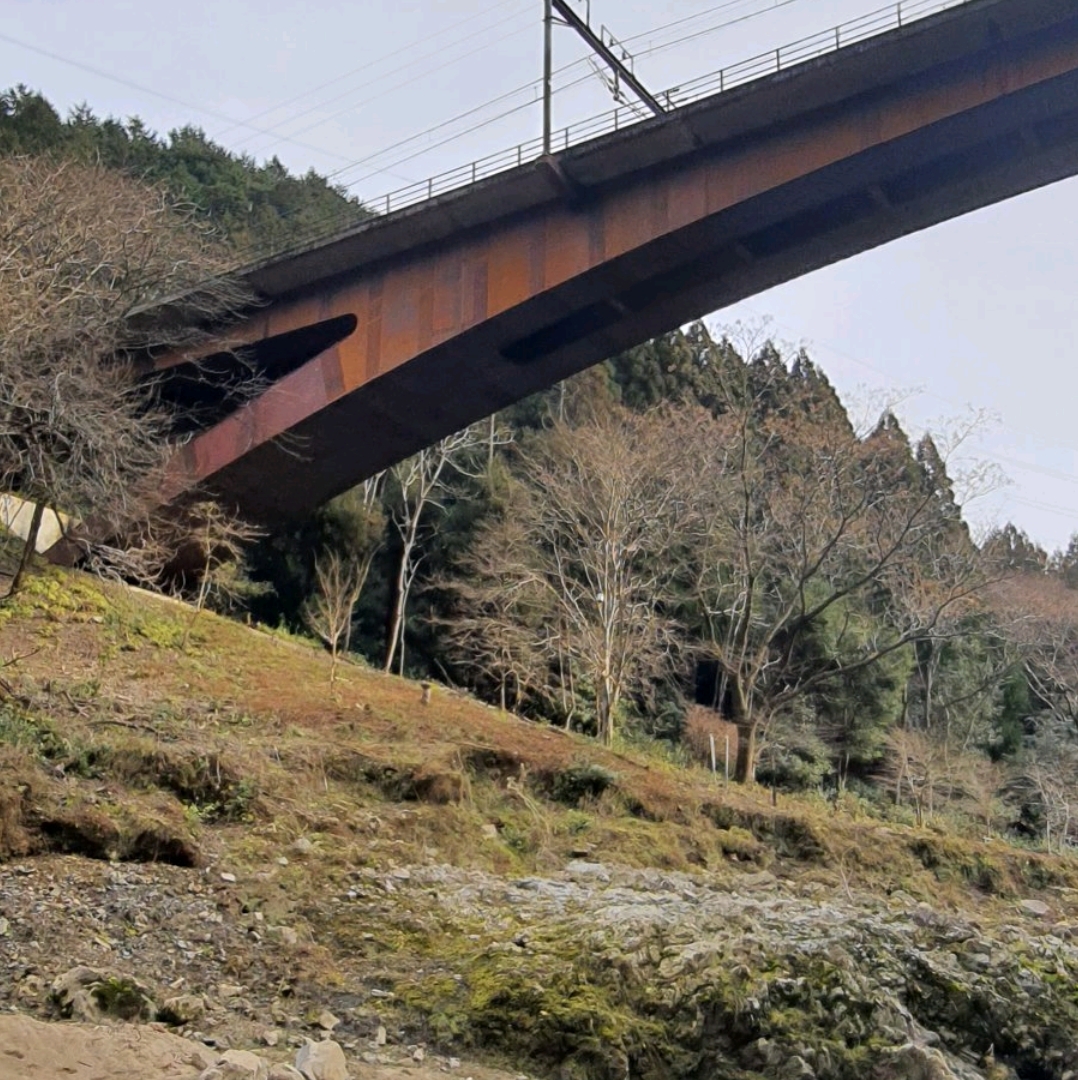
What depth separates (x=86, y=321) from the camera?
1223cm

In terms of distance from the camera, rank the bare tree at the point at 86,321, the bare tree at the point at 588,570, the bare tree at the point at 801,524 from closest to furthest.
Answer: the bare tree at the point at 86,321, the bare tree at the point at 801,524, the bare tree at the point at 588,570

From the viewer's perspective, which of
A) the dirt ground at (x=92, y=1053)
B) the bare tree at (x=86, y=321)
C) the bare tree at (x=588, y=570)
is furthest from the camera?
the bare tree at (x=588, y=570)

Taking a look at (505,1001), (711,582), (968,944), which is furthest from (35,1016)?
(711,582)

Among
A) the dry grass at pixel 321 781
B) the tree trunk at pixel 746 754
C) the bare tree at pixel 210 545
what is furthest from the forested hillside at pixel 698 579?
the dry grass at pixel 321 781

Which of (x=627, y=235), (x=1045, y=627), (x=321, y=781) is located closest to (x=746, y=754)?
(x=627, y=235)

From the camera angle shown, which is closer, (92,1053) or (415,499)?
(92,1053)

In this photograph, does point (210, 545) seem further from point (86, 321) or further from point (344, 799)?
point (344, 799)

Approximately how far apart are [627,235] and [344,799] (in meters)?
9.48

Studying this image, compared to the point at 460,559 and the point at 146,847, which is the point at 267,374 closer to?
the point at 460,559

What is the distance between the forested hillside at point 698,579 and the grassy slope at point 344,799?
3369 mm

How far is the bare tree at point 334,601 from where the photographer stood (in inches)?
722

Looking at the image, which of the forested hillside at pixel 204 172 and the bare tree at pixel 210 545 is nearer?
the bare tree at pixel 210 545

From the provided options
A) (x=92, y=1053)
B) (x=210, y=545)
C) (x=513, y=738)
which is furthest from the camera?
(x=210, y=545)

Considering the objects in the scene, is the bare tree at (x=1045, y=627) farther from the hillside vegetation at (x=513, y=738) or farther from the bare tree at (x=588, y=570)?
the bare tree at (x=588, y=570)
